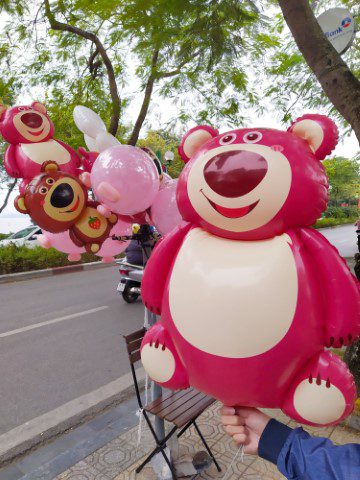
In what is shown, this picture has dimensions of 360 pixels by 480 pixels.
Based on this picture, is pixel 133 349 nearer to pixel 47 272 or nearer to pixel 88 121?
pixel 88 121

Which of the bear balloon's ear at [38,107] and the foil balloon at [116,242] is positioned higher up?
the bear balloon's ear at [38,107]

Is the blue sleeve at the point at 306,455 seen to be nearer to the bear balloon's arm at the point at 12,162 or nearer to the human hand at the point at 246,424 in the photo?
the human hand at the point at 246,424

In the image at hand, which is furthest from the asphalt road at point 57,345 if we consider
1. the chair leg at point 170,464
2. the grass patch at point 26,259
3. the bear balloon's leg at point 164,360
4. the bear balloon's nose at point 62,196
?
the bear balloon's leg at point 164,360

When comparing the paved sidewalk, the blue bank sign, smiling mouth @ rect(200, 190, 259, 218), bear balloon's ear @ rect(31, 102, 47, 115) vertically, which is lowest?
the paved sidewalk

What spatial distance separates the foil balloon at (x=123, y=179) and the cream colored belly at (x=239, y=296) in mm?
981

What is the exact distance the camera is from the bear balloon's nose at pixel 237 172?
116 centimetres

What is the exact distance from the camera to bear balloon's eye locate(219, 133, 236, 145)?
1.25 metres

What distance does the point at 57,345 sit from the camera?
5.24m

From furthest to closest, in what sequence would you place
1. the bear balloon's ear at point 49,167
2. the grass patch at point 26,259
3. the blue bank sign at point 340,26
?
the grass patch at point 26,259 < the blue bank sign at point 340,26 < the bear balloon's ear at point 49,167

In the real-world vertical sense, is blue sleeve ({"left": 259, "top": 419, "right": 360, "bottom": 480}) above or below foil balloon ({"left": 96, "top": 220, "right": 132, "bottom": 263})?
below

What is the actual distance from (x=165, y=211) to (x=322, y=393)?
1.53m

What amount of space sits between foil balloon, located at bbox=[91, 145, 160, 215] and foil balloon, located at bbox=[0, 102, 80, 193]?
45 centimetres

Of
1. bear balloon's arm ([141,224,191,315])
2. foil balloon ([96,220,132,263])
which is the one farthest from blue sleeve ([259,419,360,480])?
foil balloon ([96,220,132,263])

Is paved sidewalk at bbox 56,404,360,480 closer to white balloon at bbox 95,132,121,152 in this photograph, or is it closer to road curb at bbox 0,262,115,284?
white balloon at bbox 95,132,121,152
